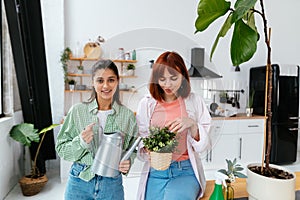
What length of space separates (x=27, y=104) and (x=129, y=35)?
2419 millimetres

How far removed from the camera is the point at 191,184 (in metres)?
1.06

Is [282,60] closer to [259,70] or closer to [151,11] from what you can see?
[259,70]

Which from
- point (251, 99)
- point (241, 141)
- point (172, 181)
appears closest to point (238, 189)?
point (172, 181)

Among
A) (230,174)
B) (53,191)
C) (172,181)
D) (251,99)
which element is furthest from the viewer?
(251,99)

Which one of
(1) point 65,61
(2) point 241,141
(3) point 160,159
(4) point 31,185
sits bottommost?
(4) point 31,185

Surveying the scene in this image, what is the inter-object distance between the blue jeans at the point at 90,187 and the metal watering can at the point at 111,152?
0.16m

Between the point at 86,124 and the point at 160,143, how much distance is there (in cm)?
28

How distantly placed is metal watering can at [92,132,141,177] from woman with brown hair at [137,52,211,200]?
81mm

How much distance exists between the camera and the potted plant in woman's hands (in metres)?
0.82

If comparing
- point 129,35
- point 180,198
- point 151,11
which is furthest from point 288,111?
point 129,35

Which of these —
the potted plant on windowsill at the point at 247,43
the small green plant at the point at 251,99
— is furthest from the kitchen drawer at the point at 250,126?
the potted plant on windowsill at the point at 247,43

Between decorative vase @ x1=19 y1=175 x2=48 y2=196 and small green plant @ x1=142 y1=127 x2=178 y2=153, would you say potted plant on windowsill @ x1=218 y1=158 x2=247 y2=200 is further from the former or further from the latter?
decorative vase @ x1=19 y1=175 x2=48 y2=196

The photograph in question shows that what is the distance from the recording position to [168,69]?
83 cm

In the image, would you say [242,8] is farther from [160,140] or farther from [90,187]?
[90,187]
